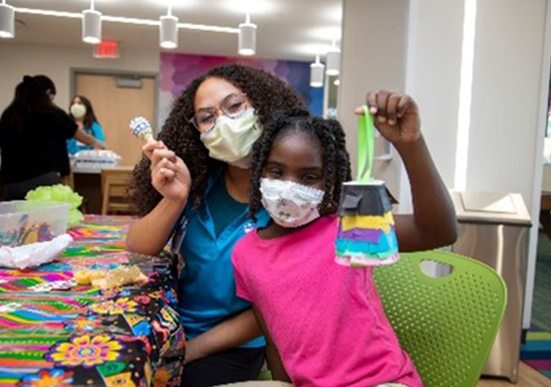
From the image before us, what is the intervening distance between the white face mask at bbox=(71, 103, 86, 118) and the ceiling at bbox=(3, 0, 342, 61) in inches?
48.7

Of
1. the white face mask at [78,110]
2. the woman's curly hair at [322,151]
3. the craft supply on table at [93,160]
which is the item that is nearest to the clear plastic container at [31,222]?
the woman's curly hair at [322,151]

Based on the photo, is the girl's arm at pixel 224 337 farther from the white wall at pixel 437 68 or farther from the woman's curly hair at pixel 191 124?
the white wall at pixel 437 68

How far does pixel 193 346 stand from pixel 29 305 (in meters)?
0.40

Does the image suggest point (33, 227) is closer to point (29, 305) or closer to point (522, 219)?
point (29, 305)

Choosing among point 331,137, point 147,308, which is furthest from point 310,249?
point 147,308

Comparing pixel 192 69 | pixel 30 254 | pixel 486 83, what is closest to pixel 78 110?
pixel 192 69

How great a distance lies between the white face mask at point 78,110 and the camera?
5660 millimetres

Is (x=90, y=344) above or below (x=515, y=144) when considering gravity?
below

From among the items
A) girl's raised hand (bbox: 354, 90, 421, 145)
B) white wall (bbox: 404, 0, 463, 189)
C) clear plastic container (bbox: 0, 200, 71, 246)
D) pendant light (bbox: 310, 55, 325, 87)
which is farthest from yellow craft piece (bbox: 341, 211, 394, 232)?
pendant light (bbox: 310, 55, 325, 87)

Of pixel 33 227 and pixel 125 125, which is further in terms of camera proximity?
pixel 125 125

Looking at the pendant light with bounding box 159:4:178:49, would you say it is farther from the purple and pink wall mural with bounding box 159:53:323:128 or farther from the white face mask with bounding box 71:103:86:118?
the purple and pink wall mural with bounding box 159:53:323:128

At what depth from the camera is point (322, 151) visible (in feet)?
3.58

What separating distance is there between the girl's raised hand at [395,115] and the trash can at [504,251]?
1778mm

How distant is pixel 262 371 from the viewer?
A: 4.55 ft
